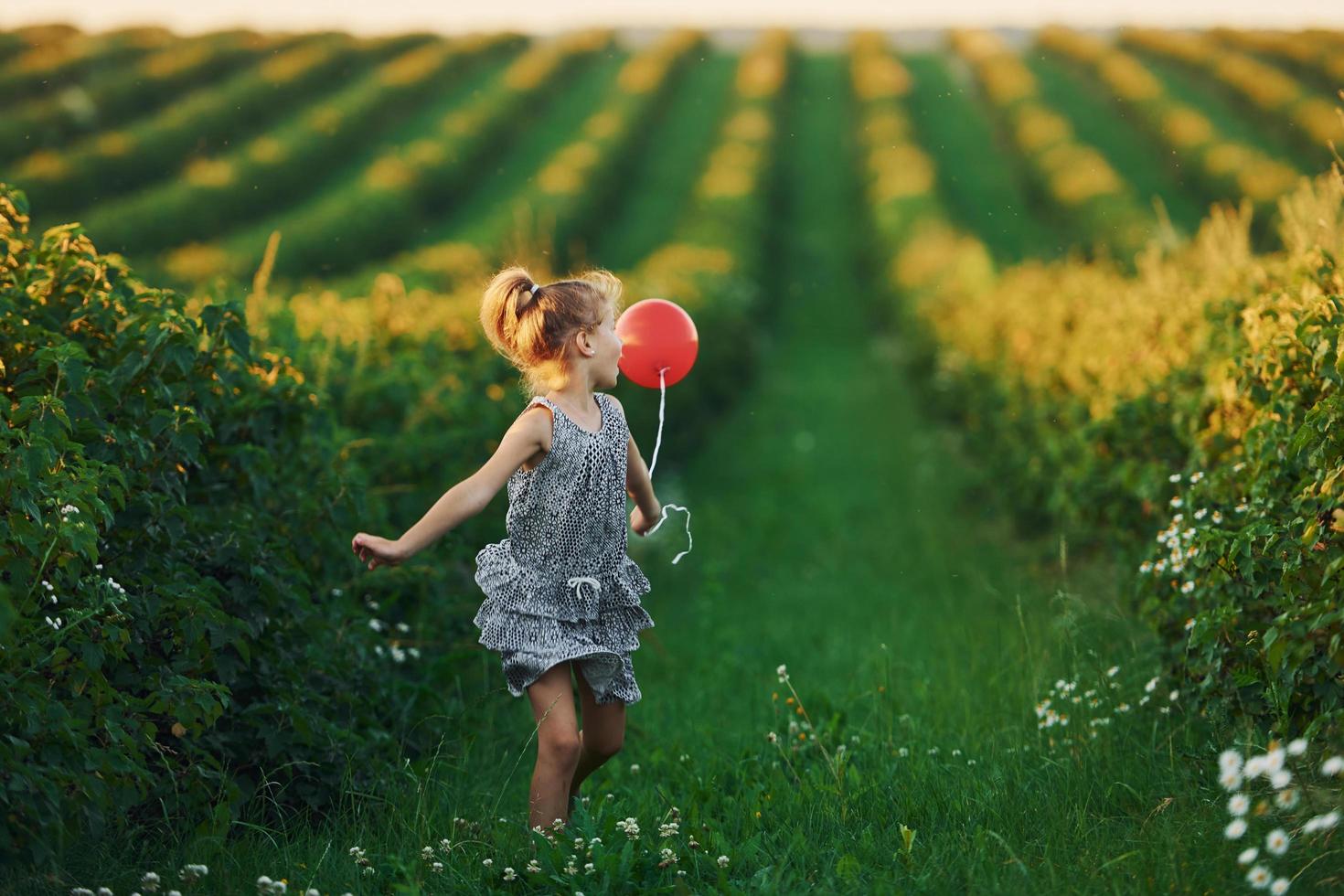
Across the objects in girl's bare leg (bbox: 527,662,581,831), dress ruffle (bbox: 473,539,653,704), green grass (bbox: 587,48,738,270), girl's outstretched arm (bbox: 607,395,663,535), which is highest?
girl's outstretched arm (bbox: 607,395,663,535)

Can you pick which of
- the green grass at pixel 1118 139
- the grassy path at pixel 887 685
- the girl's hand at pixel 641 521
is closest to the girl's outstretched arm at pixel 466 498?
the girl's hand at pixel 641 521

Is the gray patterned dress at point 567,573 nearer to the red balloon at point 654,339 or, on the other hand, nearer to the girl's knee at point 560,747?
the girl's knee at point 560,747

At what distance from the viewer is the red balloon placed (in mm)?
3654

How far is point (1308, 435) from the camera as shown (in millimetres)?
3170

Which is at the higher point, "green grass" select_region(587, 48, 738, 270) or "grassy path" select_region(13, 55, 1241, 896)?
"grassy path" select_region(13, 55, 1241, 896)

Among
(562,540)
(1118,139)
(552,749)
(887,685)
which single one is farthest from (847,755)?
(1118,139)

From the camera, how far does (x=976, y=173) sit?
3603cm

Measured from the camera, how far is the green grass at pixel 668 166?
102 feet

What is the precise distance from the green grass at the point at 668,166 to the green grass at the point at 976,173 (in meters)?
7.29

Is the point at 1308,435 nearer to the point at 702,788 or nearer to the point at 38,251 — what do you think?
the point at 702,788

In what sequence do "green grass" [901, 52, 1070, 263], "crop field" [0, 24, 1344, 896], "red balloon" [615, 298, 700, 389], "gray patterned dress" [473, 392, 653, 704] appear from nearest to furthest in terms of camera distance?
"crop field" [0, 24, 1344, 896], "gray patterned dress" [473, 392, 653, 704], "red balloon" [615, 298, 700, 389], "green grass" [901, 52, 1070, 263]

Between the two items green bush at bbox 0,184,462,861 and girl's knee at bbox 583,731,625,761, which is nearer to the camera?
green bush at bbox 0,184,462,861

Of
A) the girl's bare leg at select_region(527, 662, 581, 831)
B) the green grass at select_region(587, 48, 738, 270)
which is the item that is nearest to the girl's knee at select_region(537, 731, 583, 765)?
the girl's bare leg at select_region(527, 662, 581, 831)

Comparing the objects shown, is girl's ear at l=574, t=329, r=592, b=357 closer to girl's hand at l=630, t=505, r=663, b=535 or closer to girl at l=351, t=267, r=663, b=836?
girl at l=351, t=267, r=663, b=836
